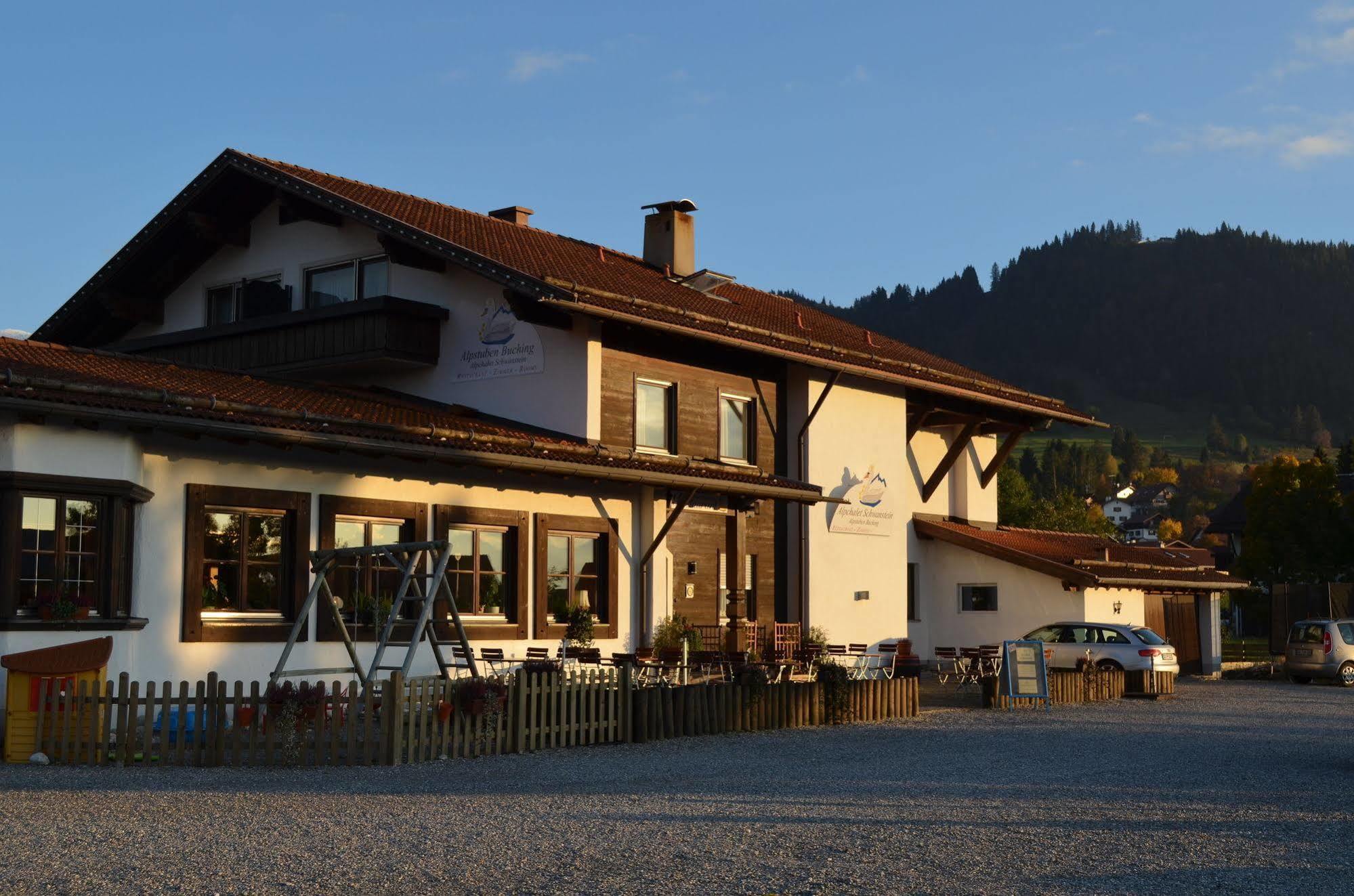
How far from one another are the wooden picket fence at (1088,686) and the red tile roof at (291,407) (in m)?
4.13

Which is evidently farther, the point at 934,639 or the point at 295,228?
the point at 934,639

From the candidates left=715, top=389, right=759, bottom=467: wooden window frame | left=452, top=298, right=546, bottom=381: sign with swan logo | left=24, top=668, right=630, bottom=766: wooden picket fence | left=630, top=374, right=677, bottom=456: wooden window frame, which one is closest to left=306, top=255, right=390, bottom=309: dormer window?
left=452, top=298, right=546, bottom=381: sign with swan logo

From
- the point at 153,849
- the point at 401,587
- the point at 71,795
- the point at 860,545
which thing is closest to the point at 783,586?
the point at 860,545

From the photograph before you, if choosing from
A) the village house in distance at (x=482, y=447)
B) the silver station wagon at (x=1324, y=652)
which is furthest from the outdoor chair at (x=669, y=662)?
the silver station wagon at (x=1324, y=652)

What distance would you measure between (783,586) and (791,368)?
3.83 meters

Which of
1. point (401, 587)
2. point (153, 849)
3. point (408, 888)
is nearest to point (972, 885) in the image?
point (408, 888)

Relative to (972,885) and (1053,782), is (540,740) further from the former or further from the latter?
(972,885)

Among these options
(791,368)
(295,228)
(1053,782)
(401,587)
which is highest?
(295,228)

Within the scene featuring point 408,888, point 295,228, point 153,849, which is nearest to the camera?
point 408,888

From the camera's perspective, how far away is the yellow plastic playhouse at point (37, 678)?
45.5 ft

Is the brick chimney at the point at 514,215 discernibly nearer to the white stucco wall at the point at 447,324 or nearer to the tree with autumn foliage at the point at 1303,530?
the white stucco wall at the point at 447,324

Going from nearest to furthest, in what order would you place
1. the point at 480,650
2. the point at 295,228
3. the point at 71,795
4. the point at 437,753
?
the point at 71,795 < the point at 437,753 < the point at 480,650 < the point at 295,228

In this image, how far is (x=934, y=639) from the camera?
32438 millimetres

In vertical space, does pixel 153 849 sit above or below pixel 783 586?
below
